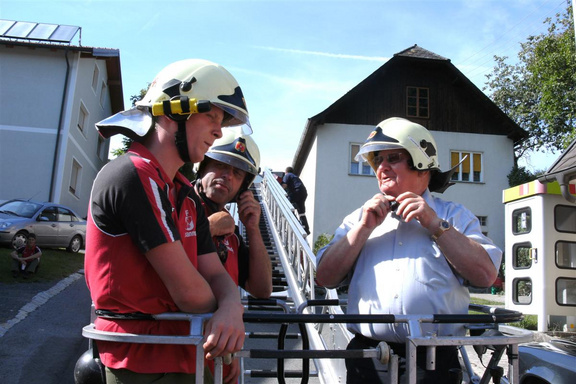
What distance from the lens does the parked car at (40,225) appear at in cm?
1215

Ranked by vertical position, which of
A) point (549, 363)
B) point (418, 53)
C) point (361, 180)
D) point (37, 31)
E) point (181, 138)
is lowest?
point (549, 363)

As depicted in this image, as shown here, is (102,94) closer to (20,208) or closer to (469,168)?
(20,208)

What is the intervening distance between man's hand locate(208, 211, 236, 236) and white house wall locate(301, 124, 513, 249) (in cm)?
1755

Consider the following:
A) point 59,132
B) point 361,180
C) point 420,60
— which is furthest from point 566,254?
point 59,132

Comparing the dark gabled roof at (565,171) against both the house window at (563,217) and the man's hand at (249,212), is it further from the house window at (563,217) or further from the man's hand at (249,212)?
the man's hand at (249,212)

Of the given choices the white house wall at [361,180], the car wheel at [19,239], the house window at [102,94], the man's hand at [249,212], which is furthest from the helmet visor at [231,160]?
the house window at [102,94]

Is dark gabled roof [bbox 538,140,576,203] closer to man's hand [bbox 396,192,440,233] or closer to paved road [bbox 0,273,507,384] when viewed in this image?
paved road [bbox 0,273,507,384]

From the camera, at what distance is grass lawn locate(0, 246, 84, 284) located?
1003 cm

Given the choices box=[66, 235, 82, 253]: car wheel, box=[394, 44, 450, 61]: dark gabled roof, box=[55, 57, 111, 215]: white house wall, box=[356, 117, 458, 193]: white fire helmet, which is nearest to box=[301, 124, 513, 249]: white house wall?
box=[394, 44, 450, 61]: dark gabled roof

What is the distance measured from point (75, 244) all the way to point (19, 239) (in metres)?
3.40

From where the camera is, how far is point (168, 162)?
1.65 metres

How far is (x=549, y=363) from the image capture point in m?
3.93

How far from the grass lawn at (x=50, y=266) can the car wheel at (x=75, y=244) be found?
253 mm

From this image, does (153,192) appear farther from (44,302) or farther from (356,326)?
(44,302)
